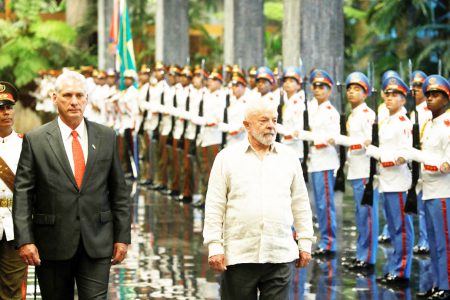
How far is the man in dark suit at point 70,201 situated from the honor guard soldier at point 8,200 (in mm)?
931

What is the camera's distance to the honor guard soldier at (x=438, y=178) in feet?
34.0

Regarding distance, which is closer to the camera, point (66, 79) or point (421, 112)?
point (66, 79)

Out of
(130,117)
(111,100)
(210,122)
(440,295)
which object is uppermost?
(111,100)

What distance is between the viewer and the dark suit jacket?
730 cm

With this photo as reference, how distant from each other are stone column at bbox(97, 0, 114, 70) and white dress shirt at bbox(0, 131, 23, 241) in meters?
26.4

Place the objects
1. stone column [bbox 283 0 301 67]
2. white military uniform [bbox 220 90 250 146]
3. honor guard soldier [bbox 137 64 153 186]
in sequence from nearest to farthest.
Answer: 1. white military uniform [bbox 220 90 250 146]
2. stone column [bbox 283 0 301 67]
3. honor guard soldier [bbox 137 64 153 186]

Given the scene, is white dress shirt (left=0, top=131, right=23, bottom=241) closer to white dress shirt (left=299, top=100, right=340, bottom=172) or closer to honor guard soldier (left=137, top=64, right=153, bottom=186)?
white dress shirt (left=299, top=100, right=340, bottom=172)

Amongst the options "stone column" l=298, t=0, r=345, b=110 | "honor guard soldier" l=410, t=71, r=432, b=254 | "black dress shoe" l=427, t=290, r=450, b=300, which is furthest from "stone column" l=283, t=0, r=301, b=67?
"black dress shoe" l=427, t=290, r=450, b=300

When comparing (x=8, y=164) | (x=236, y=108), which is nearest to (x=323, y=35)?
(x=236, y=108)

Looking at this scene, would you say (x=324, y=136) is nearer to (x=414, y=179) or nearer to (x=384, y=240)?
(x=384, y=240)

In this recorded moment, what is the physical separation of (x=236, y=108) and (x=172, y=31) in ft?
34.6

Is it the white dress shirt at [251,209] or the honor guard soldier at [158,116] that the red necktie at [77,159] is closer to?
the white dress shirt at [251,209]

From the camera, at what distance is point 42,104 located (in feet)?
110

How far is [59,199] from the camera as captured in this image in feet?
24.0
